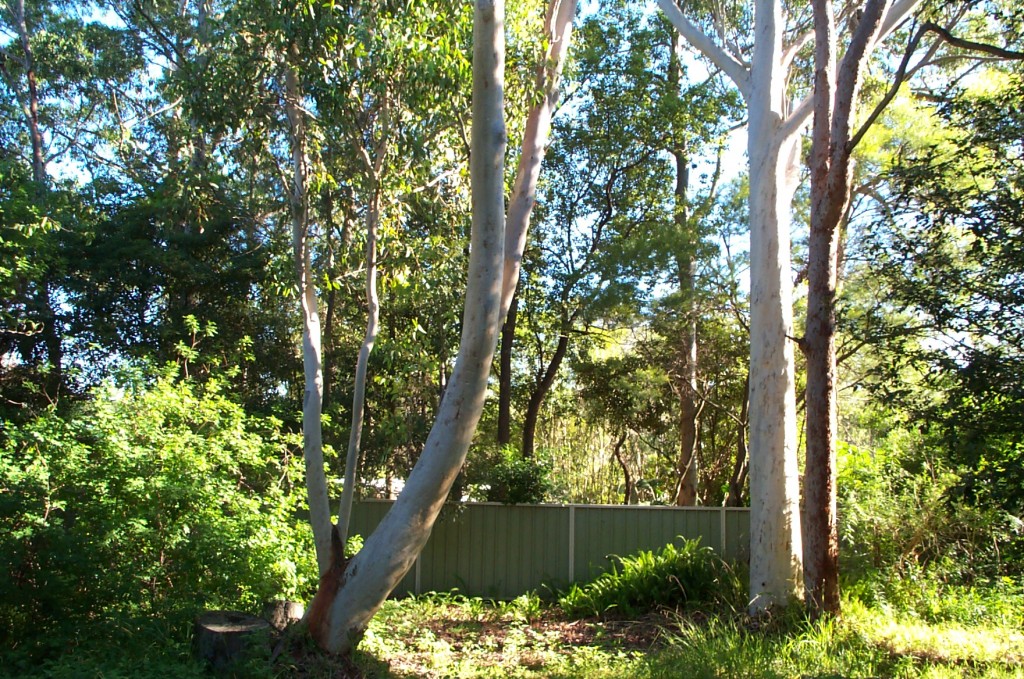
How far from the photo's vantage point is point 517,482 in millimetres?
13242

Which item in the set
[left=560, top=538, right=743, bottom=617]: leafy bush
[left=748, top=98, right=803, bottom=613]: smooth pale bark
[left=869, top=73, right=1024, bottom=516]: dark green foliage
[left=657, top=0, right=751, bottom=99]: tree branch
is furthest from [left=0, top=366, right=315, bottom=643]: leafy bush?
[left=657, top=0, right=751, bottom=99]: tree branch

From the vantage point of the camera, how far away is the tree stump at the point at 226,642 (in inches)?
266

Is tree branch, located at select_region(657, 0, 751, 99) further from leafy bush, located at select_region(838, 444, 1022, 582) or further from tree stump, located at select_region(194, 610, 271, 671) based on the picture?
tree stump, located at select_region(194, 610, 271, 671)

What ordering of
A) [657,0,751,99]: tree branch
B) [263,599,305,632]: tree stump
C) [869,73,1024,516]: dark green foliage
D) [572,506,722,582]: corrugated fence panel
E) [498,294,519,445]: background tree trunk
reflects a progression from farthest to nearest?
[498,294,519,445]: background tree trunk < [572,506,722,582]: corrugated fence panel < [657,0,751,99]: tree branch < [263,599,305,632]: tree stump < [869,73,1024,516]: dark green foliage

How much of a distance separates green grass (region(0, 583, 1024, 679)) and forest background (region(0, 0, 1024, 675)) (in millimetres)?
683

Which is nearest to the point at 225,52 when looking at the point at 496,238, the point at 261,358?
the point at 496,238

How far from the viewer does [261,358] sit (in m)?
14.7

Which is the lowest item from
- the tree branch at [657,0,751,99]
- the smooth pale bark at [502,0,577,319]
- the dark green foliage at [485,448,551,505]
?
the dark green foliage at [485,448,551,505]

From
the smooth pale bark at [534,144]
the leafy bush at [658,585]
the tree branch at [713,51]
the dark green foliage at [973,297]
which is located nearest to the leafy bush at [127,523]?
the smooth pale bark at [534,144]

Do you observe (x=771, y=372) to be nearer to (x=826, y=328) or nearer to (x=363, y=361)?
(x=826, y=328)

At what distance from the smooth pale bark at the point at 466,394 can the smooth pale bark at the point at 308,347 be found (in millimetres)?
586

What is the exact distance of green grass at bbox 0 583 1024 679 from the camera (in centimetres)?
695

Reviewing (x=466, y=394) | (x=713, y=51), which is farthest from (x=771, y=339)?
(x=466, y=394)

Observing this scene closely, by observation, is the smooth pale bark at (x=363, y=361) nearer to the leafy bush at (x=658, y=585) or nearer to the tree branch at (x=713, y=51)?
the leafy bush at (x=658, y=585)
